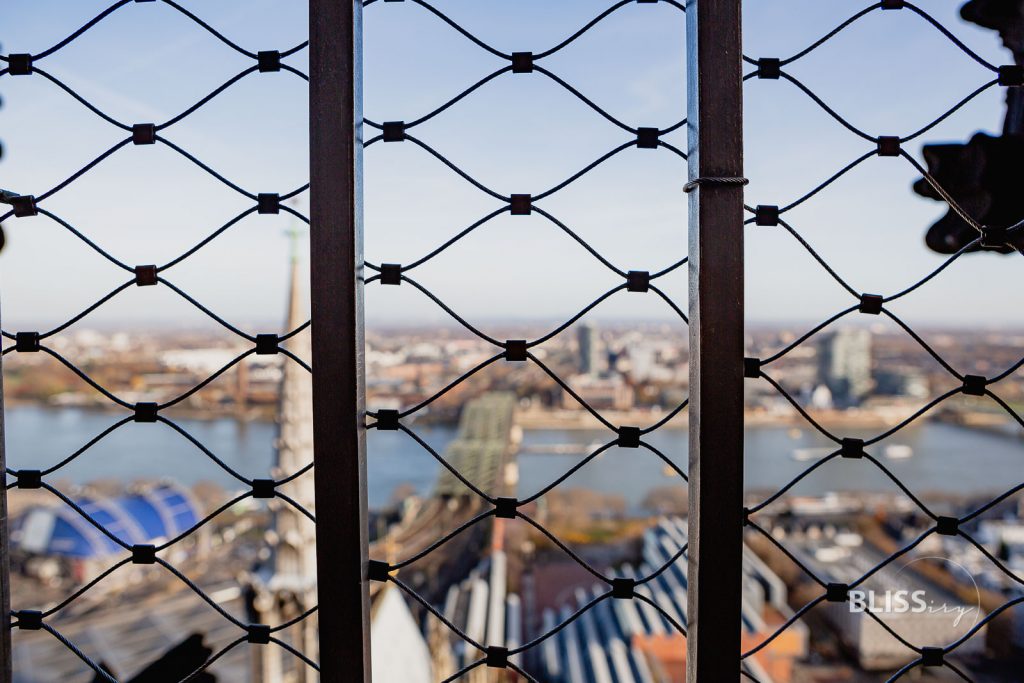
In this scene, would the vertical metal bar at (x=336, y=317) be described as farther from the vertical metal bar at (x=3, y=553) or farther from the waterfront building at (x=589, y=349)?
the waterfront building at (x=589, y=349)

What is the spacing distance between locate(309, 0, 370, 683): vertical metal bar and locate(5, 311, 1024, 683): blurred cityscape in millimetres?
1440

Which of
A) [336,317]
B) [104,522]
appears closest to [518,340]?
[336,317]

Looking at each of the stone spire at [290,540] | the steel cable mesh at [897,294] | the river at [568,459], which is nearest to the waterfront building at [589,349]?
the steel cable mesh at [897,294]

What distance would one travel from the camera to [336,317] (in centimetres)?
66

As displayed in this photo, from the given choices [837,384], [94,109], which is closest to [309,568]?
[837,384]

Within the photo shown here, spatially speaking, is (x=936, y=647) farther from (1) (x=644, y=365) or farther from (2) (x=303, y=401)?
(2) (x=303, y=401)

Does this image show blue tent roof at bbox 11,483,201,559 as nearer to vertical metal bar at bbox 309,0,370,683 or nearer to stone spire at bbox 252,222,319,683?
stone spire at bbox 252,222,319,683

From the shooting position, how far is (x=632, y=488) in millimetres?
9172

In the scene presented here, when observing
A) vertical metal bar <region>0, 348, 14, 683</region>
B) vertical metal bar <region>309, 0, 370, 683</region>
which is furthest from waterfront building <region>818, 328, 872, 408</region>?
vertical metal bar <region>0, 348, 14, 683</region>

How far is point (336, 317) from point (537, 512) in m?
7.86

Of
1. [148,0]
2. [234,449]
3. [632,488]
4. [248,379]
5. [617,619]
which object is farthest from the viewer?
[632,488]

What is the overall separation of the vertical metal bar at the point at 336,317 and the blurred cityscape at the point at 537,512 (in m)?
1.44

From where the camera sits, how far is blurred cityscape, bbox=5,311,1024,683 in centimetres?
306

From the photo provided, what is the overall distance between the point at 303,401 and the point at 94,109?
3.82 meters
